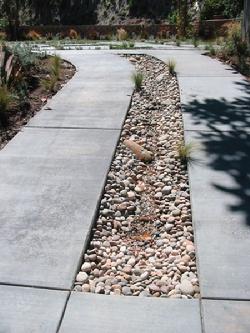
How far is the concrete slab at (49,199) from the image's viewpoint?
116 inches

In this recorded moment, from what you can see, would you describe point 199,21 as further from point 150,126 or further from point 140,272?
point 140,272

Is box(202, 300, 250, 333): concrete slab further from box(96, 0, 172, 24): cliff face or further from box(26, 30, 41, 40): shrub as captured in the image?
box(96, 0, 172, 24): cliff face

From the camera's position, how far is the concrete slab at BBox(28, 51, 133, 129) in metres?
5.68

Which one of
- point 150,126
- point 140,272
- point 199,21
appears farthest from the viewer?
point 199,21

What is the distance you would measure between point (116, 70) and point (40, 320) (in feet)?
22.4

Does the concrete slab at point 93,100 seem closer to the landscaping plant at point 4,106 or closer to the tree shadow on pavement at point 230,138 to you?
the landscaping plant at point 4,106

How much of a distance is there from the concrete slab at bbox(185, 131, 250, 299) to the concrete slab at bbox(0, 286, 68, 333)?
0.86 meters

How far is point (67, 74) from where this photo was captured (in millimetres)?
8508

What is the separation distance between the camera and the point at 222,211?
359cm

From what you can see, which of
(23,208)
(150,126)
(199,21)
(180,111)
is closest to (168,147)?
(150,126)

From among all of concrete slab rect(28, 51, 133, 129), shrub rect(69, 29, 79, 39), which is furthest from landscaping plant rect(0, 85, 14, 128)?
shrub rect(69, 29, 79, 39)

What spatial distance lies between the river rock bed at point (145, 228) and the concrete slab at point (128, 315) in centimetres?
12

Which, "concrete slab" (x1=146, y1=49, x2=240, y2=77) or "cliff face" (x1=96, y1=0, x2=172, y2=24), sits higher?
"cliff face" (x1=96, y1=0, x2=172, y2=24)

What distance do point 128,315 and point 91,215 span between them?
115cm
